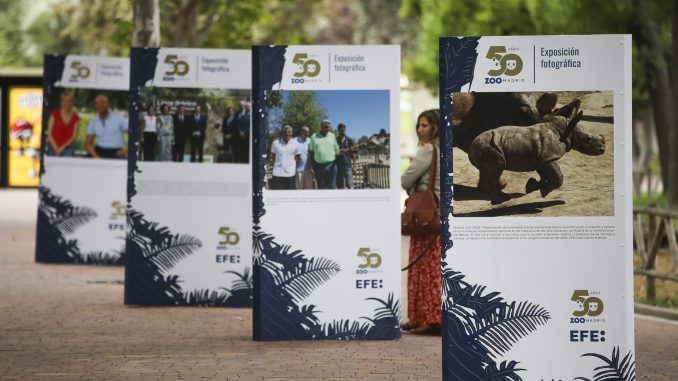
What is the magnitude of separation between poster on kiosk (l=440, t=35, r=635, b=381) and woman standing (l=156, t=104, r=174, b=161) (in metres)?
5.92

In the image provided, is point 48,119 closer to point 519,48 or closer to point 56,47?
point 519,48

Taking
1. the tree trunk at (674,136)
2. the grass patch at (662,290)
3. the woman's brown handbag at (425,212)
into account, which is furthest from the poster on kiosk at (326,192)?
the tree trunk at (674,136)

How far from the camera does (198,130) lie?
1311 centimetres

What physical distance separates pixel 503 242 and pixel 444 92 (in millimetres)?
847

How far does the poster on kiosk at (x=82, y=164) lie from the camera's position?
17578mm

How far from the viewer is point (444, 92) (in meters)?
7.55

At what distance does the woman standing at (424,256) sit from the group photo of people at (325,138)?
624 mm

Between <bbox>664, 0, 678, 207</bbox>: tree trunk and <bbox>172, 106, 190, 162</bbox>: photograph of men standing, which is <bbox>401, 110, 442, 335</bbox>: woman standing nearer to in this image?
<bbox>172, 106, 190, 162</bbox>: photograph of men standing

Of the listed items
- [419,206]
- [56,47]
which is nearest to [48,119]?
[419,206]

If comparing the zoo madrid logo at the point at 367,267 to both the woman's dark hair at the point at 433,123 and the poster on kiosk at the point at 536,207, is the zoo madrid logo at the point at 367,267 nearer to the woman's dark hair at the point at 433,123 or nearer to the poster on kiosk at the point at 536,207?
the woman's dark hair at the point at 433,123

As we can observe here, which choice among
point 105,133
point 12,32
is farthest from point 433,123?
point 12,32

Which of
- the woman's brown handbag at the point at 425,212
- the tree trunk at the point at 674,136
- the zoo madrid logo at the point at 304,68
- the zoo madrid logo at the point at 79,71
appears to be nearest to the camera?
the zoo madrid logo at the point at 304,68

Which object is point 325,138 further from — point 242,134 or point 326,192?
point 242,134

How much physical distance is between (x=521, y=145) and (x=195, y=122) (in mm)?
6008
